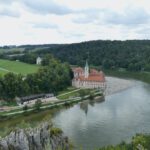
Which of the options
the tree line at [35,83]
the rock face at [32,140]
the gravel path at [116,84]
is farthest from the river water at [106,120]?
the tree line at [35,83]

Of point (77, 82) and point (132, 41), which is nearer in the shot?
point (77, 82)

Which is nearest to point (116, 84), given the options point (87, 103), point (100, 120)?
point (87, 103)

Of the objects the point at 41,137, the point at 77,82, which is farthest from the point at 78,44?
the point at 41,137

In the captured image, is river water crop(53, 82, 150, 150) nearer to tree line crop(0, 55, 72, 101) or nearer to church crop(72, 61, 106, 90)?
tree line crop(0, 55, 72, 101)

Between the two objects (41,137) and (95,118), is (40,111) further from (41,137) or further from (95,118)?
(41,137)

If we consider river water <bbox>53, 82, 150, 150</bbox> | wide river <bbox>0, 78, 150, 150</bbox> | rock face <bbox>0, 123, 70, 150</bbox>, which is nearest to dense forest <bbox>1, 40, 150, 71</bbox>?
wide river <bbox>0, 78, 150, 150</bbox>

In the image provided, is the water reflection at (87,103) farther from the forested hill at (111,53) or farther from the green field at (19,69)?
the forested hill at (111,53)
